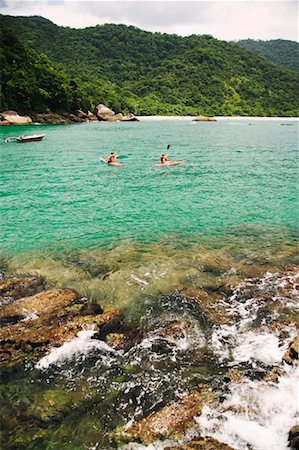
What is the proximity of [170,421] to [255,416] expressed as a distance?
1.35 metres

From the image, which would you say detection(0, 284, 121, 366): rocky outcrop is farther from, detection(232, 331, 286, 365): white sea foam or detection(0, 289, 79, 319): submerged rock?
detection(232, 331, 286, 365): white sea foam

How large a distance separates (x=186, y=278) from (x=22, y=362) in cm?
479

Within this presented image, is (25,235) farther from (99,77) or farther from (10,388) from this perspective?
(99,77)

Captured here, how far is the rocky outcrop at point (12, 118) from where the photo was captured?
197ft

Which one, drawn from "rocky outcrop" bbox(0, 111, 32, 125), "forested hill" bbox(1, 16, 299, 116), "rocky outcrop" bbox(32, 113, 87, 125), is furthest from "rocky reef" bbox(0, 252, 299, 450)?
"forested hill" bbox(1, 16, 299, 116)

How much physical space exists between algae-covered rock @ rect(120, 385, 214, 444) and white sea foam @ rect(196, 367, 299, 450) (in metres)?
0.17

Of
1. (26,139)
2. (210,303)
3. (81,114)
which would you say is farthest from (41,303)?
(81,114)

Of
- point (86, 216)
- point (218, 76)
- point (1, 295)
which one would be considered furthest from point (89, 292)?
point (218, 76)

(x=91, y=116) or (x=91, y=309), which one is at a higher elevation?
(x=91, y=116)

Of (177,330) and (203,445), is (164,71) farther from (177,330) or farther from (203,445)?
(203,445)

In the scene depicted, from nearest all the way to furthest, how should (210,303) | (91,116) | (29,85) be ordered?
(210,303) < (29,85) < (91,116)

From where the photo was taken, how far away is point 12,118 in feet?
201

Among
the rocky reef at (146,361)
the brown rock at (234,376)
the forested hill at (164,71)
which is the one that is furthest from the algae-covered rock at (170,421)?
the forested hill at (164,71)

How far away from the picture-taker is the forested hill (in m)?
133
